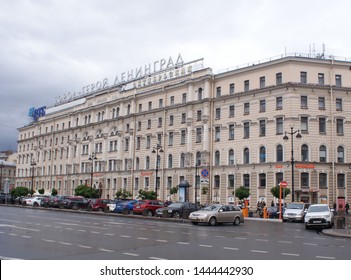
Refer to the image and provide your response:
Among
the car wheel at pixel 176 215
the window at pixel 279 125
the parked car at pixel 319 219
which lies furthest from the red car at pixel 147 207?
the window at pixel 279 125

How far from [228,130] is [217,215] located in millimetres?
28810

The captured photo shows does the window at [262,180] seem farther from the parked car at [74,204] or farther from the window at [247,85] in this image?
the parked car at [74,204]

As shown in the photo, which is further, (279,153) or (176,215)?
(279,153)

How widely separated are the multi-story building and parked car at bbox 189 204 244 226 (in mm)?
5488

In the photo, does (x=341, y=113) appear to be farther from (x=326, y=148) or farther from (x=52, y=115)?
(x=52, y=115)

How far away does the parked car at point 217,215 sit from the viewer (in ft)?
92.5

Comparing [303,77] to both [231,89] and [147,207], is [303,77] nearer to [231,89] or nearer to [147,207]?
[231,89]

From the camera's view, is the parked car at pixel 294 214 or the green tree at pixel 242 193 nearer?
the parked car at pixel 294 214

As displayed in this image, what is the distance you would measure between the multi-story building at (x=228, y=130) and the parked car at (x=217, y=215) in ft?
18.0

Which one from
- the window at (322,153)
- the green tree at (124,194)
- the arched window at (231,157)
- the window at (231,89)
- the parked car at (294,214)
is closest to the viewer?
the parked car at (294,214)

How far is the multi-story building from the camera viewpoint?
50.0m

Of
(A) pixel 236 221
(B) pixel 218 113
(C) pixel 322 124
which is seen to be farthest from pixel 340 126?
(A) pixel 236 221

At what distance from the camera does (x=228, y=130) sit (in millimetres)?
56406

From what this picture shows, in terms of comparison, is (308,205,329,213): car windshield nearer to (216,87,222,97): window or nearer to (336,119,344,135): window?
(336,119,344,135): window
